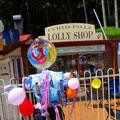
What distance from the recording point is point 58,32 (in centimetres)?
591

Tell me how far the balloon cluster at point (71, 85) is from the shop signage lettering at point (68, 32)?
3527 millimetres

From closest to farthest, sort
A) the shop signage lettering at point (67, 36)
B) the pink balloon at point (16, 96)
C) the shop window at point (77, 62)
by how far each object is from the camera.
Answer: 1. the pink balloon at point (16, 96)
2. the shop signage lettering at point (67, 36)
3. the shop window at point (77, 62)

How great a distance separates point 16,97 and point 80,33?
4404 millimetres

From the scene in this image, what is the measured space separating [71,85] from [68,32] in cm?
382

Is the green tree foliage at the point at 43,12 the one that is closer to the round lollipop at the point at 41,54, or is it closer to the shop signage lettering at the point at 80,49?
the shop signage lettering at the point at 80,49

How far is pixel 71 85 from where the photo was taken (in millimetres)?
2436

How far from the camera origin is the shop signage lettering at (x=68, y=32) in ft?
19.3

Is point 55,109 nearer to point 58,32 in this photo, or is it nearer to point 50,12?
point 58,32

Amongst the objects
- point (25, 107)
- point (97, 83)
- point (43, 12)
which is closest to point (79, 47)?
point (97, 83)

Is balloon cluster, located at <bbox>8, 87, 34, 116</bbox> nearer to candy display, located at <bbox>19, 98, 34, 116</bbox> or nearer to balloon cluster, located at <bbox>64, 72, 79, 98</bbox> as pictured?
candy display, located at <bbox>19, 98, 34, 116</bbox>

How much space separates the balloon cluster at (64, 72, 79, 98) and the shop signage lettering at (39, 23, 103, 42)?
3.53 meters

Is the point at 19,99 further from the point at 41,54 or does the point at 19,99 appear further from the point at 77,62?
the point at 77,62

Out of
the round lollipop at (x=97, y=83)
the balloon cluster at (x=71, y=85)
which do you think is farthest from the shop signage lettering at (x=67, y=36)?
the balloon cluster at (x=71, y=85)

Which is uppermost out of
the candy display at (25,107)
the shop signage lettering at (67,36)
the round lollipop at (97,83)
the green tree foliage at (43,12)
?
the green tree foliage at (43,12)
